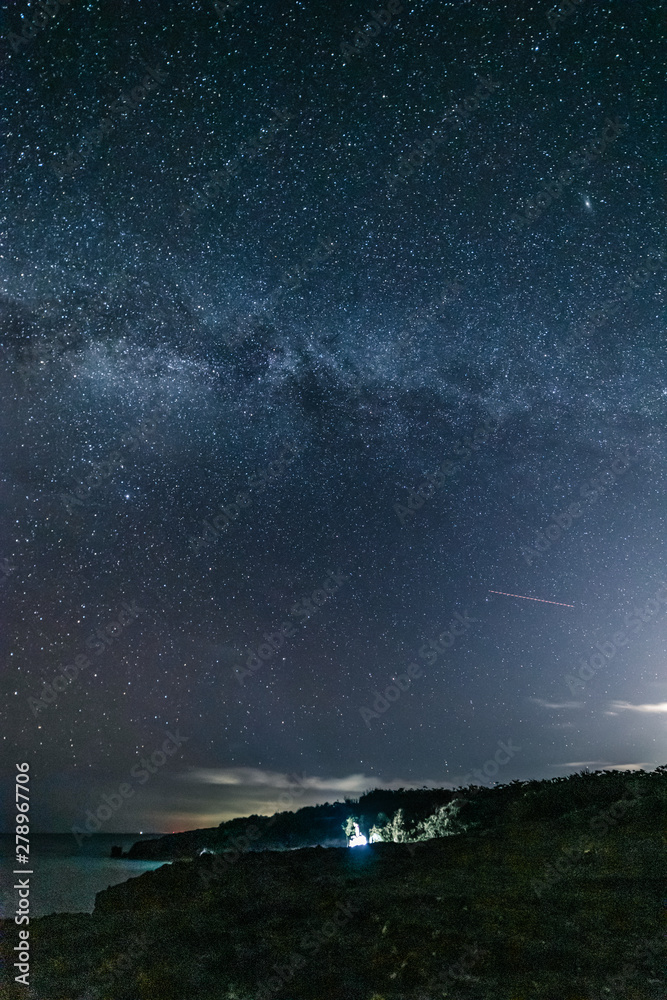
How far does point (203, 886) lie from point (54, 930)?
3.49m

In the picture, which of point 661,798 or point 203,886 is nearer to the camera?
point 203,886

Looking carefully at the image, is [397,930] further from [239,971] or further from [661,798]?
[661,798]

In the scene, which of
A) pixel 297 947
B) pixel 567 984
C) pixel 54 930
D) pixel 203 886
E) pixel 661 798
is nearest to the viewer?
pixel 567 984

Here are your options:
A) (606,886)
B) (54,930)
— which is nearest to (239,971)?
(54,930)

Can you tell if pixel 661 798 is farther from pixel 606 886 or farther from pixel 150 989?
pixel 150 989

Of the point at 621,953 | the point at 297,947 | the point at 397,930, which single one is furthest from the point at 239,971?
the point at 621,953

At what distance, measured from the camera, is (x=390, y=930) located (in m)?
10.5

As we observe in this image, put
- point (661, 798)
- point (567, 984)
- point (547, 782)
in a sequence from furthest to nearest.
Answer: point (547, 782), point (661, 798), point (567, 984)

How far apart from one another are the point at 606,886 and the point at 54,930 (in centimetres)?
934

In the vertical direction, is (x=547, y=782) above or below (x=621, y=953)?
above

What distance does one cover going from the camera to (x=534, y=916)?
1083cm

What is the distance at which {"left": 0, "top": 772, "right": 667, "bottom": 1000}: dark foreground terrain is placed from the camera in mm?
9070

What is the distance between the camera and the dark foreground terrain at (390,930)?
907cm

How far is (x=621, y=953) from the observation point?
9445mm
